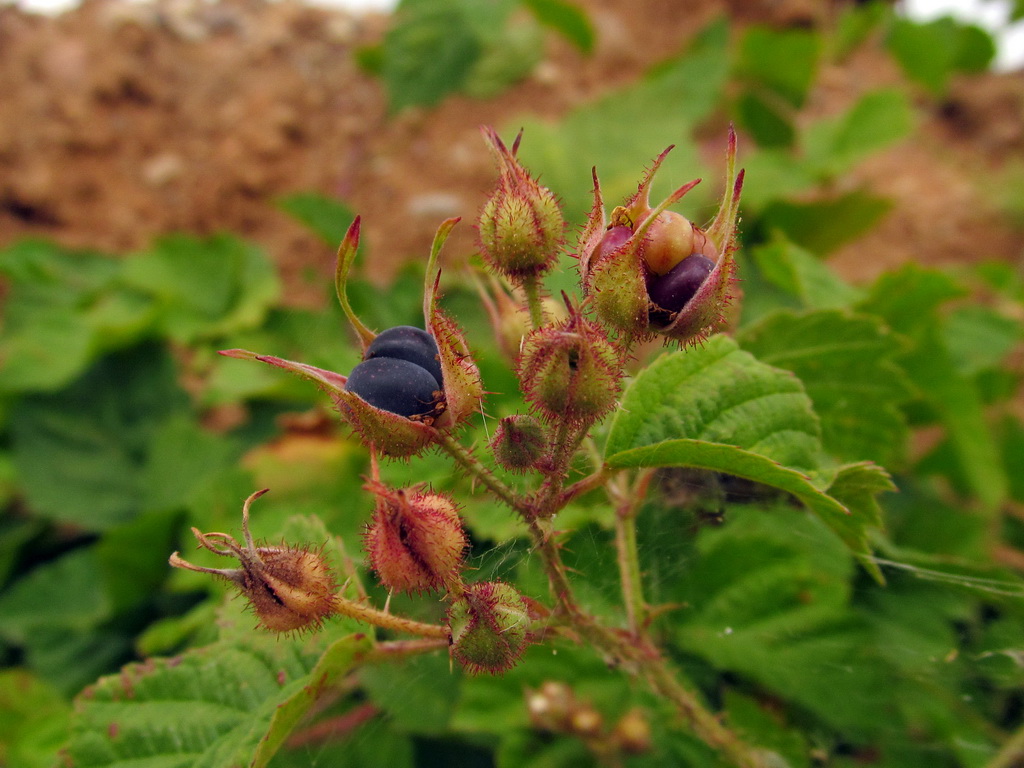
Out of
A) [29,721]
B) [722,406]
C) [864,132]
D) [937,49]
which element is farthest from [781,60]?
[29,721]

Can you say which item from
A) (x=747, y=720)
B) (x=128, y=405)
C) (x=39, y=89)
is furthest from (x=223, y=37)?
(x=747, y=720)

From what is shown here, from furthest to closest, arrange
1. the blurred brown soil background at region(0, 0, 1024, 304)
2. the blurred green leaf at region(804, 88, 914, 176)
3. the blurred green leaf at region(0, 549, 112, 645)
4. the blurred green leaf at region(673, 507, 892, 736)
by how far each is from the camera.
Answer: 1. the blurred brown soil background at region(0, 0, 1024, 304)
2. the blurred green leaf at region(804, 88, 914, 176)
3. the blurred green leaf at region(0, 549, 112, 645)
4. the blurred green leaf at region(673, 507, 892, 736)

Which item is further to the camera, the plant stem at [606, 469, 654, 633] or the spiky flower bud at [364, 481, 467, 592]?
the plant stem at [606, 469, 654, 633]

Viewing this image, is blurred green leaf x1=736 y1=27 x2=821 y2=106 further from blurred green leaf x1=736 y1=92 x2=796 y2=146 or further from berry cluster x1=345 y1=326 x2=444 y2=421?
berry cluster x1=345 y1=326 x2=444 y2=421

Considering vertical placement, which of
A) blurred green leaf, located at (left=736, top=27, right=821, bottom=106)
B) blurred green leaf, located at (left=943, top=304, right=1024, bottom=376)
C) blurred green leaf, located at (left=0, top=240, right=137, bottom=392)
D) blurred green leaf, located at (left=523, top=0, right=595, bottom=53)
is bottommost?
blurred green leaf, located at (left=943, top=304, right=1024, bottom=376)

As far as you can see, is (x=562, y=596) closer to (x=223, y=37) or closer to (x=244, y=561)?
(x=244, y=561)

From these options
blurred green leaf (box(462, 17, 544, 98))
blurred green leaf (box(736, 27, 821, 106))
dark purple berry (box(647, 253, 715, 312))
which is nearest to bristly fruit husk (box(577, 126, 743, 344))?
dark purple berry (box(647, 253, 715, 312))

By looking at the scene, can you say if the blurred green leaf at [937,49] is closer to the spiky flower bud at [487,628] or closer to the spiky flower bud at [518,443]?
the spiky flower bud at [518,443]

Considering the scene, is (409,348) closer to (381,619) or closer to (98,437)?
(381,619)
